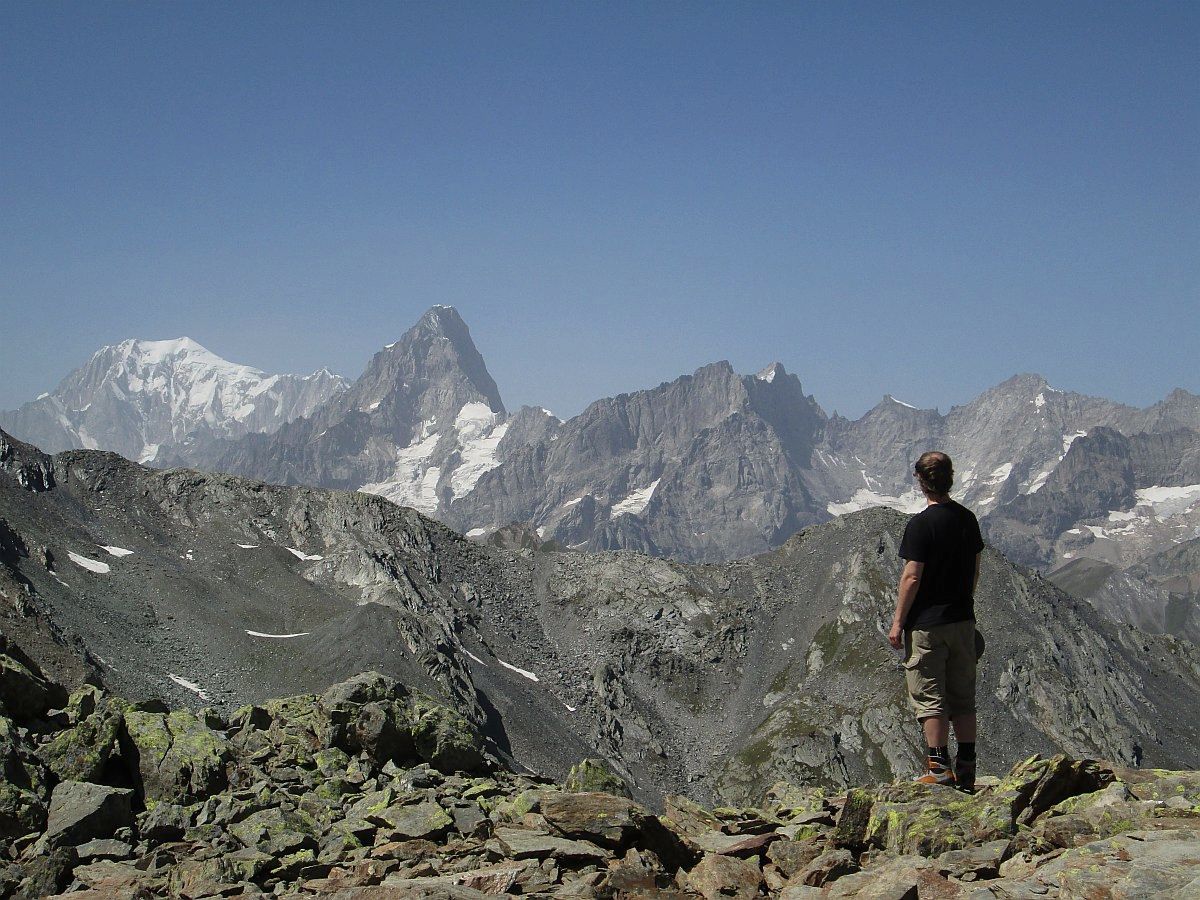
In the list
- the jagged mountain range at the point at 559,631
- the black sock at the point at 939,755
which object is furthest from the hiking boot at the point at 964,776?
the jagged mountain range at the point at 559,631

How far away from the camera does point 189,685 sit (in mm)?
92625

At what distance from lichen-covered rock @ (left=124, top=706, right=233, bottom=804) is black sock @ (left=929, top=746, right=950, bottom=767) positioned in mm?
16890

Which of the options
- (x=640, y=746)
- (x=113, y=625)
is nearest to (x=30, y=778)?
(x=113, y=625)

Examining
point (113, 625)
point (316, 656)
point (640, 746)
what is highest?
point (113, 625)

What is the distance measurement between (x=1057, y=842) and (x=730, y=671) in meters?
142

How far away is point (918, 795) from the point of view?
14742mm

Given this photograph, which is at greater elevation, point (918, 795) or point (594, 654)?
point (918, 795)

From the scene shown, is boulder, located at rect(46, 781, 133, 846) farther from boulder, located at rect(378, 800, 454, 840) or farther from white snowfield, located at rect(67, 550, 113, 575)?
white snowfield, located at rect(67, 550, 113, 575)

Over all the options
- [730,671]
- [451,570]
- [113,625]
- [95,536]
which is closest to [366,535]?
[451,570]

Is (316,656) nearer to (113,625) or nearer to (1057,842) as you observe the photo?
(113,625)

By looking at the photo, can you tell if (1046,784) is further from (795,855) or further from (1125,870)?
(795,855)

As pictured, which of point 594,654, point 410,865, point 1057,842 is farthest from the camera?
point 594,654

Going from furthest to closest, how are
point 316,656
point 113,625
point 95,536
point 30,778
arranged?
point 95,536 < point 316,656 < point 113,625 < point 30,778

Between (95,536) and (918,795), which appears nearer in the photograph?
(918,795)
